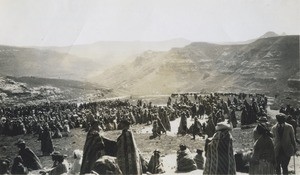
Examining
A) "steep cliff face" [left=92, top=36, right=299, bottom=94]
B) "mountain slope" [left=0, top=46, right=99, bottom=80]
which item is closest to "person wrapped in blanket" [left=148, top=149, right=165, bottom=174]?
"steep cliff face" [left=92, top=36, right=299, bottom=94]

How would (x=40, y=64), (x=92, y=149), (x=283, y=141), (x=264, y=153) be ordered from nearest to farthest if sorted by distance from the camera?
(x=264, y=153) → (x=92, y=149) → (x=283, y=141) → (x=40, y=64)

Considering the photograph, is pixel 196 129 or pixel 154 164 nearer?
pixel 154 164

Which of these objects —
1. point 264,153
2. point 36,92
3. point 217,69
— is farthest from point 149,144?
point 217,69

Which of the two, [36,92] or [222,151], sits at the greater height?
[36,92]

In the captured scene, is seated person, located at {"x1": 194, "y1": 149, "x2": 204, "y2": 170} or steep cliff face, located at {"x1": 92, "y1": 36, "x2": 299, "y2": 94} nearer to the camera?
seated person, located at {"x1": 194, "y1": 149, "x2": 204, "y2": 170}

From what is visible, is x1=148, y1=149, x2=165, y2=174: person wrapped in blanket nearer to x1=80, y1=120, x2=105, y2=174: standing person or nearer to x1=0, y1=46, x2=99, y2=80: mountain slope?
x1=80, y1=120, x2=105, y2=174: standing person

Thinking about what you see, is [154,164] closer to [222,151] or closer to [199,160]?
[199,160]

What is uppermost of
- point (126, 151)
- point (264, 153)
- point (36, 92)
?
point (36, 92)
